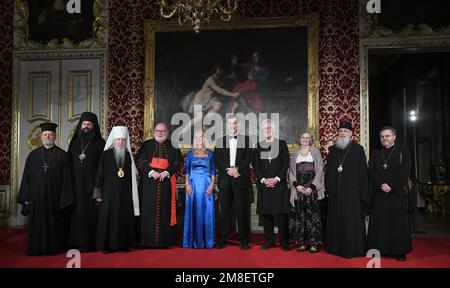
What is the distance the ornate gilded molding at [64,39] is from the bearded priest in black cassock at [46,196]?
2730mm

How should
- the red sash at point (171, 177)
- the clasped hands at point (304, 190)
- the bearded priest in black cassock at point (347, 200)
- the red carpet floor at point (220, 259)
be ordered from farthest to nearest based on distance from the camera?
the red sash at point (171, 177) < the clasped hands at point (304, 190) < the bearded priest in black cassock at point (347, 200) < the red carpet floor at point (220, 259)

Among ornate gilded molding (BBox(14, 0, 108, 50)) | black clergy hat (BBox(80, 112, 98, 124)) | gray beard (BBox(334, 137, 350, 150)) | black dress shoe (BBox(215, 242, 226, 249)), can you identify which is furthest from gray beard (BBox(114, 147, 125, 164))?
ornate gilded molding (BBox(14, 0, 108, 50))

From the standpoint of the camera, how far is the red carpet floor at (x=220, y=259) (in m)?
4.62

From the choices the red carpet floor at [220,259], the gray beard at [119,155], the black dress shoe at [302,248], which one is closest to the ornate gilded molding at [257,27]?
the gray beard at [119,155]

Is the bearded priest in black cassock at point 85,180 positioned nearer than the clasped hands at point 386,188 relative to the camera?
No

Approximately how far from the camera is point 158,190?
557 centimetres

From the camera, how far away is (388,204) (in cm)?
501

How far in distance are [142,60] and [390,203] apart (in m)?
4.87

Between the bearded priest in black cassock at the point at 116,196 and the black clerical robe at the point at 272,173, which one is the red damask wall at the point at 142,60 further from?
the bearded priest in black cassock at the point at 116,196

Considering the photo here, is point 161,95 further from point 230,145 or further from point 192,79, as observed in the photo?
point 230,145

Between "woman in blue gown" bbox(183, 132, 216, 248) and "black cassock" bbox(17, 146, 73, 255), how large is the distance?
153cm

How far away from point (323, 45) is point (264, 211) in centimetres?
329

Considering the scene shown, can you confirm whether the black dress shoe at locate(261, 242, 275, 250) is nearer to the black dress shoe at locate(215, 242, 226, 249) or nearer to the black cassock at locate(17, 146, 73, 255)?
the black dress shoe at locate(215, 242, 226, 249)

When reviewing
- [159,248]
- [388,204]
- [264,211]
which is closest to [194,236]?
[159,248]
